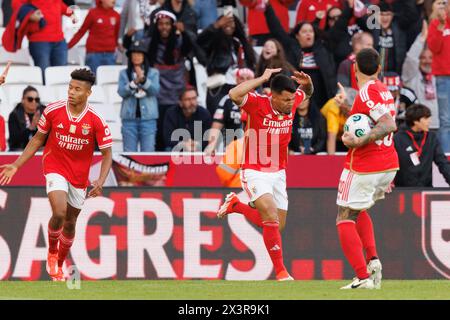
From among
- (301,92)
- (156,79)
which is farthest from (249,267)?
(156,79)

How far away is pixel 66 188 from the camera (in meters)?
13.5

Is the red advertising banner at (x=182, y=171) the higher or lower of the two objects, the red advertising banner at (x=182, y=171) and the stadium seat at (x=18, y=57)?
the lower

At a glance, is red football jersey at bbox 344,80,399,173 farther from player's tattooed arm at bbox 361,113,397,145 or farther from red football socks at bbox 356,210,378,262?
red football socks at bbox 356,210,378,262

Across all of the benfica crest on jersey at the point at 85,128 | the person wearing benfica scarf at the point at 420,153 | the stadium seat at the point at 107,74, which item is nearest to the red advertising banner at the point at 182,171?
the person wearing benfica scarf at the point at 420,153

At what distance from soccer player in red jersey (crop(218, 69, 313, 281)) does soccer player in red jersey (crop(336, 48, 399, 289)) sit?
1.50 m

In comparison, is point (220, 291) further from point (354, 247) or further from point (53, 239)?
point (53, 239)

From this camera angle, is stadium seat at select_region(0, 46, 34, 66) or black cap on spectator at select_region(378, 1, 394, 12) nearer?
black cap on spectator at select_region(378, 1, 394, 12)

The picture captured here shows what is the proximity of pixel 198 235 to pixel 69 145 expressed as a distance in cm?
276

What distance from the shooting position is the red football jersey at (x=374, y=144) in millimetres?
11797

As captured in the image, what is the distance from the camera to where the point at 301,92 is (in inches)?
543

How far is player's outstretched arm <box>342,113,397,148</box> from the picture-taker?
459 inches

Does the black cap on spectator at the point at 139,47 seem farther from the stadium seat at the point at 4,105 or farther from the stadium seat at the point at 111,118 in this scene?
the stadium seat at the point at 4,105

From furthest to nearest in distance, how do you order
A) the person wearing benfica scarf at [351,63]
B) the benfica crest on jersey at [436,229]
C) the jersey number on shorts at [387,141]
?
the person wearing benfica scarf at [351,63] < the benfica crest on jersey at [436,229] < the jersey number on shorts at [387,141]

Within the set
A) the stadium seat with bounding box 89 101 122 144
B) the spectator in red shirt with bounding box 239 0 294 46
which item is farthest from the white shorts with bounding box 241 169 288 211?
the spectator in red shirt with bounding box 239 0 294 46
